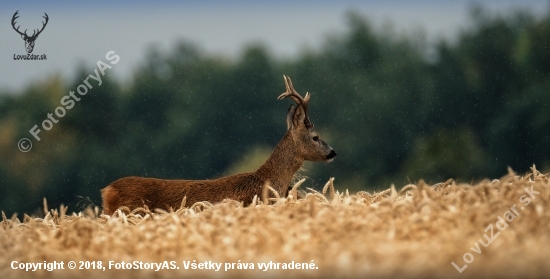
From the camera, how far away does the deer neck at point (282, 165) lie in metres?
12.9

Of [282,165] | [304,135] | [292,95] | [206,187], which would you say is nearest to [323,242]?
[206,187]

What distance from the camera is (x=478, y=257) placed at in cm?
460

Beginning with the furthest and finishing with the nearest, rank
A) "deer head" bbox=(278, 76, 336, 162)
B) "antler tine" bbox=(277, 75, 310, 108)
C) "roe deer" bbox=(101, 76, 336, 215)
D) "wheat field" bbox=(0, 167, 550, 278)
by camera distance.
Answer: "deer head" bbox=(278, 76, 336, 162), "antler tine" bbox=(277, 75, 310, 108), "roe deer" bbox=(101, 76, 336, 215), "wheat field" bbox=(0, 167, 550, 278)

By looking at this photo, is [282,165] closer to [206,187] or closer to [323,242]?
[206,187]

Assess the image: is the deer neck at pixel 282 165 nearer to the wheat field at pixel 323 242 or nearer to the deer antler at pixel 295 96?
the deer antler at pixel 295 96

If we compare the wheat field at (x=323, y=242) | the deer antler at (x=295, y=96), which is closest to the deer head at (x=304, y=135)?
the deer antler at (x=295, y=96)

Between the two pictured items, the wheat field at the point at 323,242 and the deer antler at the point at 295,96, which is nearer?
the wheat field at the point at 323,242

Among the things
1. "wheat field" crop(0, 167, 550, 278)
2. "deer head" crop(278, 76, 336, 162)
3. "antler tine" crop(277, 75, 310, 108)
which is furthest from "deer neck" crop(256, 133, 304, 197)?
"wheat field" crop(0, 167, 550, 278)

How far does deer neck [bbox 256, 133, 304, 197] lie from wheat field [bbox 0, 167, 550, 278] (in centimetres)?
629

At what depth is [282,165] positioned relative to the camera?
13172 millimetres

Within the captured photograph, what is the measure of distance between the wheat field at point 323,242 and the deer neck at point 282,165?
629cm

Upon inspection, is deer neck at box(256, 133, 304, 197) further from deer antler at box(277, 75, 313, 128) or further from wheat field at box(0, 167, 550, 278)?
wheat field at box(0, 167, 550, 278)

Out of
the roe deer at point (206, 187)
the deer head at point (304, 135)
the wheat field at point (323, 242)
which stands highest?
the deer head at point (304, 135)

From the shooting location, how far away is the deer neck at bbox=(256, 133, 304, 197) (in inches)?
508
